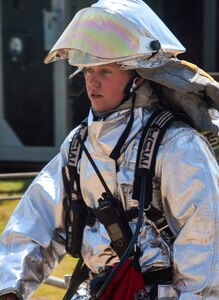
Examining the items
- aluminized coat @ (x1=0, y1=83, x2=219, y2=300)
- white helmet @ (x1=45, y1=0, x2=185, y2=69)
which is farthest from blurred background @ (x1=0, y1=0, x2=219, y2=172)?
white helmet @ (x1=45, y1=0, x2=185, y2=69)

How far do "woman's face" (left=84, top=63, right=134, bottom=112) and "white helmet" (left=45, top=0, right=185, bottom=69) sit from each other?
53mm

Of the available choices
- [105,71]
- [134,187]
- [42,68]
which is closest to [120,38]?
[105,71]

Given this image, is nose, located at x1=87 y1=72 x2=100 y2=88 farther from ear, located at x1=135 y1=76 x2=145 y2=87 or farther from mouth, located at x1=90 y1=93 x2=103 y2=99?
ear, located at x1=135 y1=76 x2=145 y2=87

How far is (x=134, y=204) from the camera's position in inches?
110

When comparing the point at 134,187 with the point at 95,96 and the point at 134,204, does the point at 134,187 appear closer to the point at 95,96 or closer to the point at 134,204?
the point at 134,204

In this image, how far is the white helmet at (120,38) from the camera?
9.14ft

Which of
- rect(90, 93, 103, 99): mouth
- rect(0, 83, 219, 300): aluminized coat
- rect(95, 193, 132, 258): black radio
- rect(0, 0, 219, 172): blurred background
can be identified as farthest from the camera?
rect(0, 0, 219, 172): blurred background

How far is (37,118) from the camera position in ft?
33.9

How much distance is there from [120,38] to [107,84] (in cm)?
16

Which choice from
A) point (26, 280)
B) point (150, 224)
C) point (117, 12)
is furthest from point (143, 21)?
point (26, 280)

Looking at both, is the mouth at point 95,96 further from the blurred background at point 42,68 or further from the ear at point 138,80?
the blurred background at point 42,68

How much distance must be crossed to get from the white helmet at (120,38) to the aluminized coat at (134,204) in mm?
151

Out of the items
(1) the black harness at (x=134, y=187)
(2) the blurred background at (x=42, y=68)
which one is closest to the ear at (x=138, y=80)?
(1) the black harness at (x=134, y=187)

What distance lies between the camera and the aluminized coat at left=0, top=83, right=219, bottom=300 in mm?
2654
